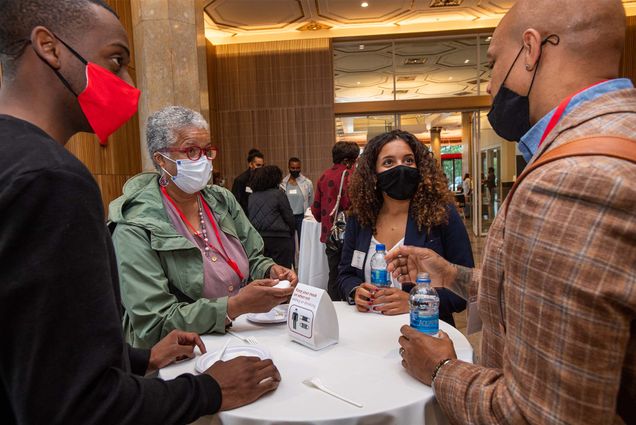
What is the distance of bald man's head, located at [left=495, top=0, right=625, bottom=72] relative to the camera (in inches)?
33.9

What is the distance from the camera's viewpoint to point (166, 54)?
501 centimetres

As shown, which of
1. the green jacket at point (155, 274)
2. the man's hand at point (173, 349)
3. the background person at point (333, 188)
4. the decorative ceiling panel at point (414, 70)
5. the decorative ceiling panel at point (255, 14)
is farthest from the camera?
the decorative ceiling panel at point (414, 70)

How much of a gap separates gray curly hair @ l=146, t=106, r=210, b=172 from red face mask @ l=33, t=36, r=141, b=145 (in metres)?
0.90

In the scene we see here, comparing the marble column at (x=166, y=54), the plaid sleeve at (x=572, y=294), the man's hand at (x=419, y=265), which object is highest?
the marble column at (x=166, y=54)

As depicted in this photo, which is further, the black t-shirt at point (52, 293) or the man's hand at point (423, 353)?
the man's hand at point (423, 353)

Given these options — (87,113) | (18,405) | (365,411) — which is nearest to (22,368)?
(18,405)

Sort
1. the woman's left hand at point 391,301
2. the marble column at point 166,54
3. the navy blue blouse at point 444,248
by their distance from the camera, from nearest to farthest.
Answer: the woman's left hand at point 391,301
the navy blue blouse at point 444,248
the marble column at point 166,54

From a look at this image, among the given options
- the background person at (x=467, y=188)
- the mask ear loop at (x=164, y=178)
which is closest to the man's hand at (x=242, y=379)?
the mask ear loop at (x=164, y=178)

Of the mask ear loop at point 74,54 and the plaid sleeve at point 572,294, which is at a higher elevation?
the mask ear loop at point 74,54

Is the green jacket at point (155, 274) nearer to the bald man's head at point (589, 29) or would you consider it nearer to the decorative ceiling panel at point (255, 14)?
the bald man's head at point (589, 29)

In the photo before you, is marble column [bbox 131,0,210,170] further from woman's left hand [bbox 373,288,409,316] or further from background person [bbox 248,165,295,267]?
woman's left hand [bbox 373,288,409,316]

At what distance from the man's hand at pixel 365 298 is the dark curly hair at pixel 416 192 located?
534mm

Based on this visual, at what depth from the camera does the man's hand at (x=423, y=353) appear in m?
1.10

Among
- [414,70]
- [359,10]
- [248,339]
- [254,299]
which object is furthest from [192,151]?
[414,70]
